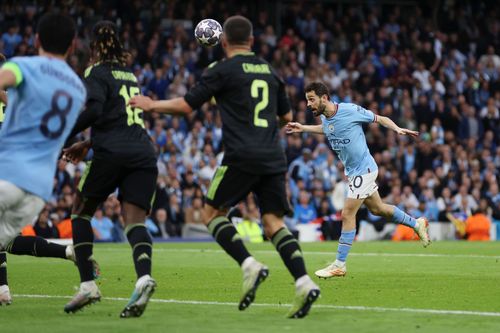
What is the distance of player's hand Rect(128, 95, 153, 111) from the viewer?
9141mm

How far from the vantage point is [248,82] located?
937cm

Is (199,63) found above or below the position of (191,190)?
above

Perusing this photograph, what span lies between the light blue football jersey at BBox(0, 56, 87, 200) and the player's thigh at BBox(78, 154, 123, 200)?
1.50 meters

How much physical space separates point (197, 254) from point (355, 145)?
18.9 ft

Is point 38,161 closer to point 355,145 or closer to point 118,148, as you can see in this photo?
point 118,148

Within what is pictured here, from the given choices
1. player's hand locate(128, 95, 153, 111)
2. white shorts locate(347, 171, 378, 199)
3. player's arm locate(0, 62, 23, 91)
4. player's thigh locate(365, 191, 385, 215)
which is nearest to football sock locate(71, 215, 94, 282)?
player's hand locate(128, 95, 153, 111)

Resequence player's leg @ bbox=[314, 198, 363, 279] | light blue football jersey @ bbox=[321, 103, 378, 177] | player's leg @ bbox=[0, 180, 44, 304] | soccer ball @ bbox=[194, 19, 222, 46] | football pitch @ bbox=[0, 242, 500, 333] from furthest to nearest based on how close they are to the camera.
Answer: light blue football jersey @ bbox=[321, 103, 378, 177]
player's leg @ bbox=[314, 198, 363, 279]
soccer ball @ bbox=[194, 19, 222, 46]
football pitch @ bbox=[0, 242, 500, 333]
player's leg @ bbox=[0, 180, 44, 304]

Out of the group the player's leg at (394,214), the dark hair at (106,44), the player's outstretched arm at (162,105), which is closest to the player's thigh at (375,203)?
the player's leg at (394,214)

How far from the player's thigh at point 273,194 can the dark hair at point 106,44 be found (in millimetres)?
1674

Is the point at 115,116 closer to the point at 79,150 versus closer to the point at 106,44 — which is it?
the point at 79,150

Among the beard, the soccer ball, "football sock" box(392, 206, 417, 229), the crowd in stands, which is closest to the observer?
the soccer ball

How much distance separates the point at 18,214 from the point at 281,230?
235 cm

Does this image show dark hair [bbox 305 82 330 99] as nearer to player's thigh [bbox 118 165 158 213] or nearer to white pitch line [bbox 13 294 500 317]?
white pitch line [bbox 13 294 500 317]

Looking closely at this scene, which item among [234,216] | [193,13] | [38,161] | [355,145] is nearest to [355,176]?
[355,145]
